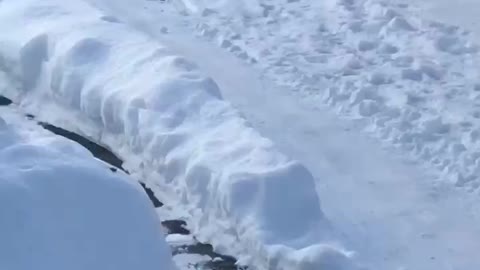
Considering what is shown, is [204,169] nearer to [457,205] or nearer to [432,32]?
[457,205]

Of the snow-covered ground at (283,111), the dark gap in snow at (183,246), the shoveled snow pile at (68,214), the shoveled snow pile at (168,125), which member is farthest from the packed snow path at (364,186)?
the shoveled snow pile at (68,214)

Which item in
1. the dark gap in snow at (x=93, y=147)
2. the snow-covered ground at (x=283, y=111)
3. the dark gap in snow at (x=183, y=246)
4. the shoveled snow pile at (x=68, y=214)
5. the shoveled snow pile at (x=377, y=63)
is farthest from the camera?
the shoveled snow pile at (x=377, y=63)

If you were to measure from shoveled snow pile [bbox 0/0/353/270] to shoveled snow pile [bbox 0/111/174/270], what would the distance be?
80 cm

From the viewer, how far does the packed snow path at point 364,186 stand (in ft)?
19.2

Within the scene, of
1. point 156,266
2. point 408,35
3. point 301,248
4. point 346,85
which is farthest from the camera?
point 408,35

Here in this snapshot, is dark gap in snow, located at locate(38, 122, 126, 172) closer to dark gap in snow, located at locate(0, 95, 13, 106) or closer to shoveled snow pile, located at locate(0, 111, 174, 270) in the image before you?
dark gap in snow, located at locate(0, 95, 13, 106)

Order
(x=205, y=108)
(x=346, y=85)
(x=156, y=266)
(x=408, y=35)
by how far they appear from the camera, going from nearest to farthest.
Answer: (x=156, y=266) < (x=205, y=108) < (x=346, y=85) < (x=408, y=35)

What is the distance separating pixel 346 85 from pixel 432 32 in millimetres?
1219

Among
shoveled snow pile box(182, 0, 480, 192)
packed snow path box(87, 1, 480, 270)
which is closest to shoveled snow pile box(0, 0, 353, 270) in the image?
packed snow path box(87, 1, 480, 270)

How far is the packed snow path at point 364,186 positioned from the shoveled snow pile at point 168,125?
0.32 metres

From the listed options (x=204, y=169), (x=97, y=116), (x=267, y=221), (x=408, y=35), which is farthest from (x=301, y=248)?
(x=408, y=35)

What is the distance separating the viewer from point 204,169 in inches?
243

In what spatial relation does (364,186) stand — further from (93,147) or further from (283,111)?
(93,147)

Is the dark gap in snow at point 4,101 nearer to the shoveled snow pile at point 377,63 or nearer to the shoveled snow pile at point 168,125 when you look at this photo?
the shoveled snow pile at point 168,125
